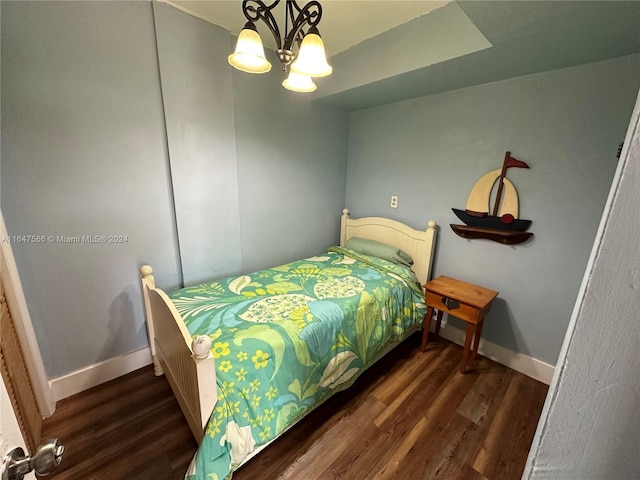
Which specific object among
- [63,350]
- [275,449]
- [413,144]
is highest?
→ [413,144]

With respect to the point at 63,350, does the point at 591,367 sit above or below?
above

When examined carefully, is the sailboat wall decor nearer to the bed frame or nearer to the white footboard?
the bed frame

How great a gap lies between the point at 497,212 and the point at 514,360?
120 cm

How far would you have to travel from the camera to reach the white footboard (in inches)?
40.9

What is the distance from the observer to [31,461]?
477mm

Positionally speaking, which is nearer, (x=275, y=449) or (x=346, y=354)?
(x=275, y=449)

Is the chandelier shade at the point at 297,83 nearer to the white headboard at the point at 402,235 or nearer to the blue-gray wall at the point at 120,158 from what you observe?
the blue-gray wall at the point at 120,158

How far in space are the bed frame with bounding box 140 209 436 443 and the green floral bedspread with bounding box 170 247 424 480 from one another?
0.10 m

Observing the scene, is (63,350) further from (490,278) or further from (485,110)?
(485,110)

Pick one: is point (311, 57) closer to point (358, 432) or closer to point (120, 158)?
point (120, 158)

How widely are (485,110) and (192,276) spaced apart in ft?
8.77

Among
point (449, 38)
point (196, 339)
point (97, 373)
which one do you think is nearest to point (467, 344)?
point (196, 339)

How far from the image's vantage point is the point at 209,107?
1.99 metres

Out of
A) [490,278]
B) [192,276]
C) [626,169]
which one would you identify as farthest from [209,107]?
[490,278]
